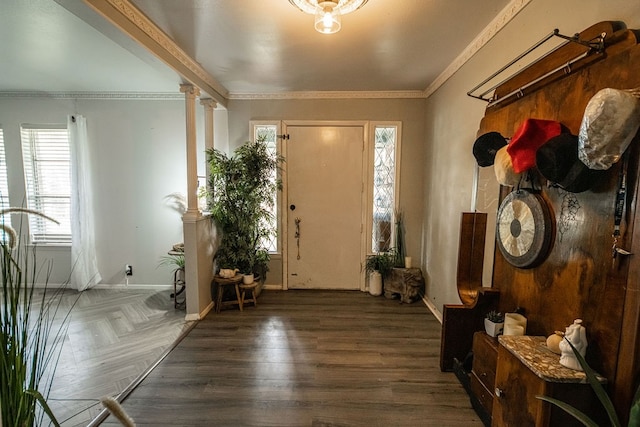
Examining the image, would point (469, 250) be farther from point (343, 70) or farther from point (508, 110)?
point (343, 70)

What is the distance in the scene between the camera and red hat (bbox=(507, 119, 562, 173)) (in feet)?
4.11

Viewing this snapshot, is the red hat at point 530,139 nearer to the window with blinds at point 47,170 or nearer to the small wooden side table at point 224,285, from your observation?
the small wooden side table at point 224,285

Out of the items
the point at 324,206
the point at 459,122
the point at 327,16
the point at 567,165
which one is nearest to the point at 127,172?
the point at 324,206

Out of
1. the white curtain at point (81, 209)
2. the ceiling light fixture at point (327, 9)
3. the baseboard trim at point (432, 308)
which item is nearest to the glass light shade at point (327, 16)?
the ceiling light fixture at point (327, 9)

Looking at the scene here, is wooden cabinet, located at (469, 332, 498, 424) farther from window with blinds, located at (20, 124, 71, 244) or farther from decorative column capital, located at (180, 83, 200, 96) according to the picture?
window with blinds, located at (20, 124, 71, 244)

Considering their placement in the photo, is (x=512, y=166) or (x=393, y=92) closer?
(x=512, y=166)

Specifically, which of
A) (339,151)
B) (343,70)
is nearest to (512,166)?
(343,70)

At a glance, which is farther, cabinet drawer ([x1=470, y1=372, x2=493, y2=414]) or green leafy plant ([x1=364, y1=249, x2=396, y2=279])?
green leafy plant ([x1=364, y1=249, x2=396, y2=279])

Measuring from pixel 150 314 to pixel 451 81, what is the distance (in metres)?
3.80

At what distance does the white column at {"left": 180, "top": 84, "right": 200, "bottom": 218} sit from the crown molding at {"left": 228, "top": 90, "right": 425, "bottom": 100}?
83 centimetres

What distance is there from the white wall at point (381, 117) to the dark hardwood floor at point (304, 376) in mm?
1340

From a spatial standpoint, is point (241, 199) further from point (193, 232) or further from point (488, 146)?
point (488, 146)

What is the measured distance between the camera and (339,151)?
11.7 ft

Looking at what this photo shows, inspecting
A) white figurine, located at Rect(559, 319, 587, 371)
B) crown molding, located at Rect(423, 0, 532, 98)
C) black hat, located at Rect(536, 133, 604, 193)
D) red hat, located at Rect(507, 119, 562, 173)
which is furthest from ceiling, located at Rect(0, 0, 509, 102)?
white figurine, located at Rect(559, 319, 587, 371)
